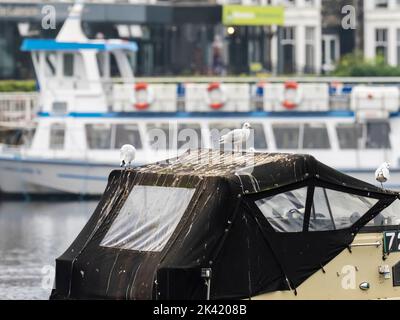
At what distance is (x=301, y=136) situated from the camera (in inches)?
1866

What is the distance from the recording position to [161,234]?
60.0 ft

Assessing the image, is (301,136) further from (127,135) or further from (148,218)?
(148,218)

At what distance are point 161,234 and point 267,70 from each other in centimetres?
5003

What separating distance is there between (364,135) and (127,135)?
691 cm

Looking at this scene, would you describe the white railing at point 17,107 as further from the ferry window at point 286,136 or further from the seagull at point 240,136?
the seagull at point 240,136

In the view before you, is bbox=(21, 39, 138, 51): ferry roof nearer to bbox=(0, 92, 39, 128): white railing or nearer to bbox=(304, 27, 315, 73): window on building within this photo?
bbox=(0, 92, 39, 128): white railing

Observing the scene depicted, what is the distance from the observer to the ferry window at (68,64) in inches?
1916

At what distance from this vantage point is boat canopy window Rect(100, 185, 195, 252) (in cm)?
1825

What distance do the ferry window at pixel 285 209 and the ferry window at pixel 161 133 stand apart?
1122 inches

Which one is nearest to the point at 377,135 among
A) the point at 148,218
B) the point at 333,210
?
the point at 333,210

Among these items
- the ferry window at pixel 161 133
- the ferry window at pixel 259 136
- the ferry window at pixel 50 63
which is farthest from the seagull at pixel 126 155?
the ferry window at pixel 50 63

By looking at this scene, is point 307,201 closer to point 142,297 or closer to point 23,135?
point 142,297

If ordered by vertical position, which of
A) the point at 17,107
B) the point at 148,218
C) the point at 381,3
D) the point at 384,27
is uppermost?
the point at 381,3

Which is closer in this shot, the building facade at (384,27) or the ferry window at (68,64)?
the ferry window at (68,64)
